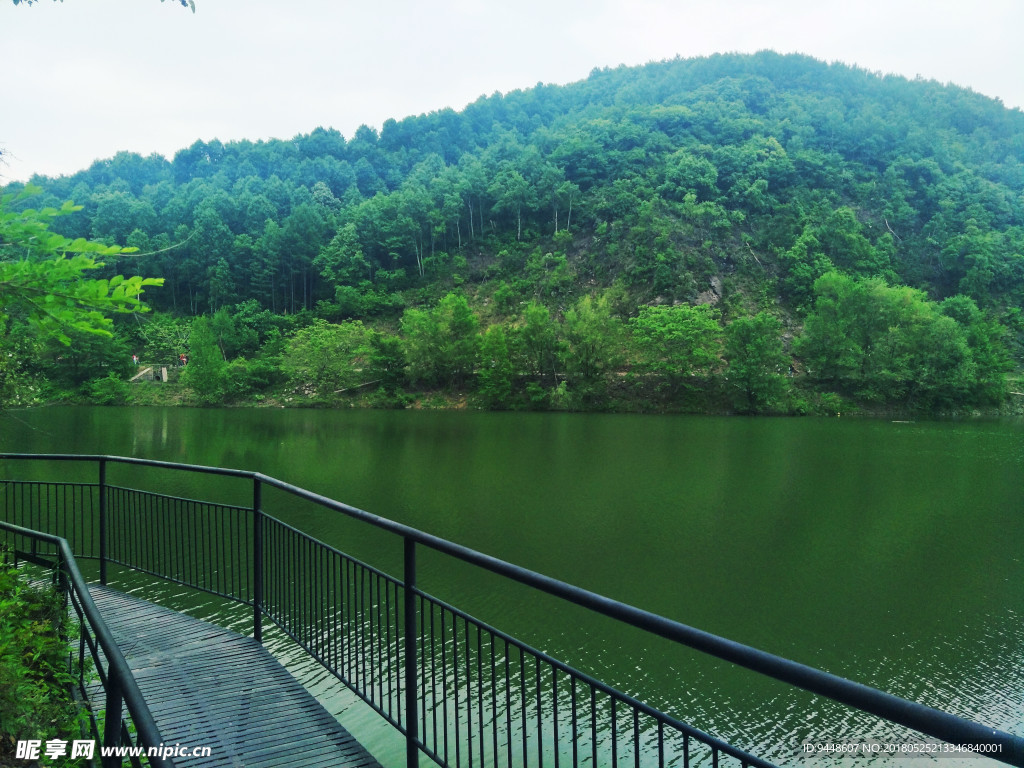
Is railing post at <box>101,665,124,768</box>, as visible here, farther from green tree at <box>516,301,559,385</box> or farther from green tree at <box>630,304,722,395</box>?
green tree at <box>516,301,559,385</box>

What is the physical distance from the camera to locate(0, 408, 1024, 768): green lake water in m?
6.20

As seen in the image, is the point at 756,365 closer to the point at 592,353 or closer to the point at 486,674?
the point at 592,353

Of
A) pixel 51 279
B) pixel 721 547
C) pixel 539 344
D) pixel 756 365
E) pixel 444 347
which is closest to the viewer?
pixel 51 279

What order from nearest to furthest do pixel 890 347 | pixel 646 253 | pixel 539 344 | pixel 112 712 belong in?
pixel 112 712, pixel 890 347, pixel 539 344, pixel 646 253

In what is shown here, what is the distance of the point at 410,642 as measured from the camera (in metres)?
3.04

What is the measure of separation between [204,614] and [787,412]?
44.6m

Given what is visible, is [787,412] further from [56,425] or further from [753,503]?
[56,425]

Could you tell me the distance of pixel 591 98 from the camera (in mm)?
121375

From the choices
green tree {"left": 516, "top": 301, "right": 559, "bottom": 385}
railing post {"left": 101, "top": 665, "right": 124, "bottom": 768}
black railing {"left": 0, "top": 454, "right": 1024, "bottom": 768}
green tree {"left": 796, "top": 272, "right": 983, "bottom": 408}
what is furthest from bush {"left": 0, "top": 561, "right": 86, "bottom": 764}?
green tree {"left": 796, "top": 272, "right": 983, "bottom": 408}

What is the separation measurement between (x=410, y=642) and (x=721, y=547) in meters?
9.16

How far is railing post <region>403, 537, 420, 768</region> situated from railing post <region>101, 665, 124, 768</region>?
3.92 ft

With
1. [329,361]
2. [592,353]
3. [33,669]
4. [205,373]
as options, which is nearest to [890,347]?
[592,353]

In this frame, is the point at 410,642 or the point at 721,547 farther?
the point at 721,547

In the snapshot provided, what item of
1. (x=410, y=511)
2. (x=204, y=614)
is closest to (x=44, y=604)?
(x=204, y=614)
